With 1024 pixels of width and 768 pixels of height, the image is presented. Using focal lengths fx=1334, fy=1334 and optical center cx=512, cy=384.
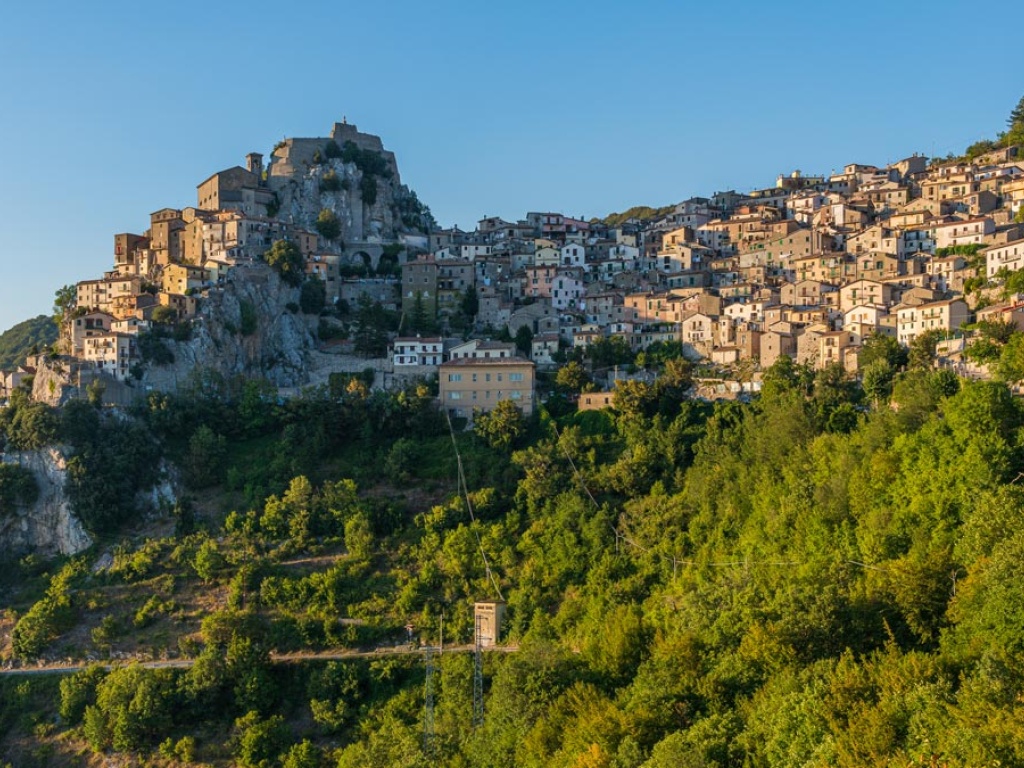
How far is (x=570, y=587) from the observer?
1678 inches

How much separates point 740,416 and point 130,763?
2379 cm

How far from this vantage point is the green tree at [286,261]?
→ 6109 cm

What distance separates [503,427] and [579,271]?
740 inches

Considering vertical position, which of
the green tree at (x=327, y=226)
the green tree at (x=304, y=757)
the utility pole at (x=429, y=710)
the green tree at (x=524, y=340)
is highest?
the green tree at (x=327, y=226)

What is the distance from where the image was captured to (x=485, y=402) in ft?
173

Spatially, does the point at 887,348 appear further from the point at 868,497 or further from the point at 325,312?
the point at 325,312

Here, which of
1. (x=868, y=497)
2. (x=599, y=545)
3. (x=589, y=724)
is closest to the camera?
(x=589, y=724)

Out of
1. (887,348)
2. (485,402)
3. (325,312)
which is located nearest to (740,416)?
(887,348)

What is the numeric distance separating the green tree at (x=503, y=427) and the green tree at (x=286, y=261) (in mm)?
14976

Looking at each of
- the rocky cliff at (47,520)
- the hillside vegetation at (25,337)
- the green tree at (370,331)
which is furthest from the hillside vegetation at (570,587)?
the hillside vegetation at (25,337)

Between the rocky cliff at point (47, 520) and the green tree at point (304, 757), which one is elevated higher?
the rocky cliff at point (47, 520)

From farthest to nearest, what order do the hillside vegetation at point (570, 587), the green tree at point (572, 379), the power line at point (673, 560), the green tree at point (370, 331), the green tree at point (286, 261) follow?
the green tree at point (286, 261)
the green tree at point (370, 331)
the green tree at point (572, 379)
the power line at point (673, 560)
the hillside vegetation at point (570, 587)

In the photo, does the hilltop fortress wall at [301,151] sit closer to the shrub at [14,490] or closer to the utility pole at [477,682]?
the shrub at [14,490]

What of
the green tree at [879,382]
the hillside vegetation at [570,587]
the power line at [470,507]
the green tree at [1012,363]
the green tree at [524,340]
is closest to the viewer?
the hillside vegetation at [570,587]
